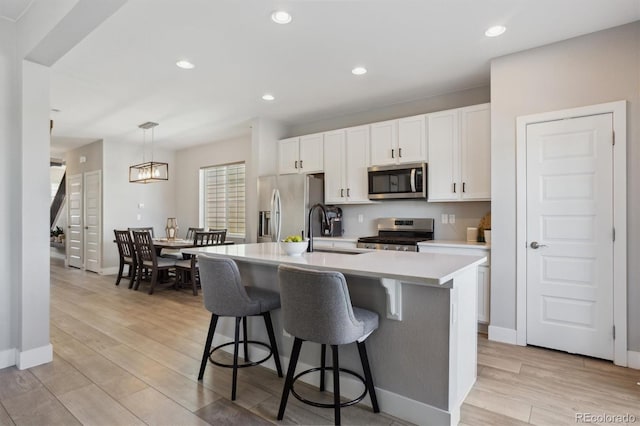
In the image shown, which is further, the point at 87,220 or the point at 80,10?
the point at 87,220

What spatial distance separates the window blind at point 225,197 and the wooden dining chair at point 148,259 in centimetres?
157

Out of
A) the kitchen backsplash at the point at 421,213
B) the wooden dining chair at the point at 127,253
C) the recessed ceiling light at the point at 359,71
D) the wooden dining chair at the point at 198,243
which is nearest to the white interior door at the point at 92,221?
the wooden dining chair at the point at 127,253

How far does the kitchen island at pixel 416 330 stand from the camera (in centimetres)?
184

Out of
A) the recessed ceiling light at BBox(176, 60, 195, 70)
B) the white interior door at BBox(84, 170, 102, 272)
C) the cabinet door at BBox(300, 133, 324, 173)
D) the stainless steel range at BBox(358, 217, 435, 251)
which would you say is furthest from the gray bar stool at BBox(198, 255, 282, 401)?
the white interior door at BBox(84, 170, 102, 272)

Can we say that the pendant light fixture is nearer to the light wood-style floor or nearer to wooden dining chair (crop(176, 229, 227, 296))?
wooden dining chair (crop(176, 229, 227, 296))

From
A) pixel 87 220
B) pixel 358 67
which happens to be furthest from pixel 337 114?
pixel 87 220

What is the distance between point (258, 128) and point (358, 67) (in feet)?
7.28

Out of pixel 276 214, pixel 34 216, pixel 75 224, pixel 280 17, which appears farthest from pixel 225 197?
pixel 280 17

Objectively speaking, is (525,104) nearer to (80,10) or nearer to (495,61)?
(495,61)

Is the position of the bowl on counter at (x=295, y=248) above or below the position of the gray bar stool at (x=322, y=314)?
above

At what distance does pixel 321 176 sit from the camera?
16.7 ft

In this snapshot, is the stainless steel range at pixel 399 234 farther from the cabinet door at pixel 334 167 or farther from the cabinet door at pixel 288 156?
the cabinet door at pixel 288 156

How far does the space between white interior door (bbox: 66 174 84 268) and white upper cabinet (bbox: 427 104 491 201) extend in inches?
286

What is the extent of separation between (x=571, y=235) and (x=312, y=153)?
3.30 metres
